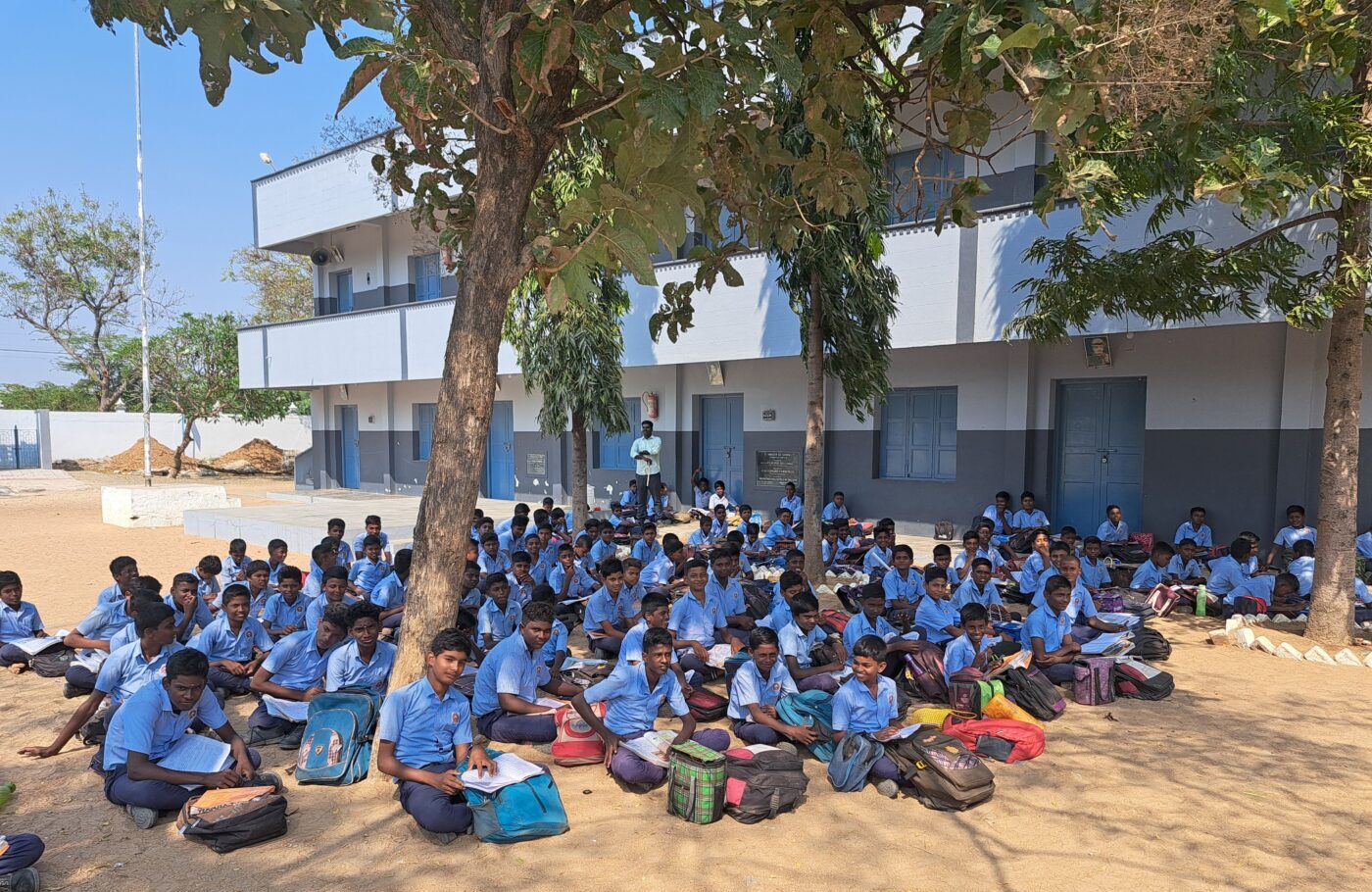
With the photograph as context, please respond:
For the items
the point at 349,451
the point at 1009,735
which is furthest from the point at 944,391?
the point at 349,451

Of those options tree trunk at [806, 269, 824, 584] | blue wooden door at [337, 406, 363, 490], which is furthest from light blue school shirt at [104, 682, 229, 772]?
blue wooden door at [337, 406, 363, 490]

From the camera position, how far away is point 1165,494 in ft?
36.0

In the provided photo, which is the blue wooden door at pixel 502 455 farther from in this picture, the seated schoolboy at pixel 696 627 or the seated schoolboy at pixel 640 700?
the seated schoolboy at pixel 640 700

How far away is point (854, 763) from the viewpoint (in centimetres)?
456

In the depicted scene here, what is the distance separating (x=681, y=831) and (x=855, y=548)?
683cm

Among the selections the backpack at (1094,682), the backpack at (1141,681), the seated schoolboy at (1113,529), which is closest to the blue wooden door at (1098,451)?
the seated schoolboy at (1113,529)

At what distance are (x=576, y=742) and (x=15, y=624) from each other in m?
5.11

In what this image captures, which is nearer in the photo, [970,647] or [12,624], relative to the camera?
[970,647]

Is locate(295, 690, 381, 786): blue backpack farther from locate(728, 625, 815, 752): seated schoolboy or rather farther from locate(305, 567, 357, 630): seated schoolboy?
locate(728, 625, 815, 752): seated schoolboy

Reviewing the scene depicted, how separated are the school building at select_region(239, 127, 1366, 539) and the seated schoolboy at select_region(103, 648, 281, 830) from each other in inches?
321

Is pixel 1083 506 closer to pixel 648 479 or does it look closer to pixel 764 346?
pixel 764 346

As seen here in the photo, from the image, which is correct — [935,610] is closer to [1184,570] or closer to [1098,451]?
[1184,570]

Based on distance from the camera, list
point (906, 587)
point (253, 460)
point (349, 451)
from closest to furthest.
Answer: point (906, 587) → point (349, 451) → point (253, 460)

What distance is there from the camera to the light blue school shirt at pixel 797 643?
5.67 m
